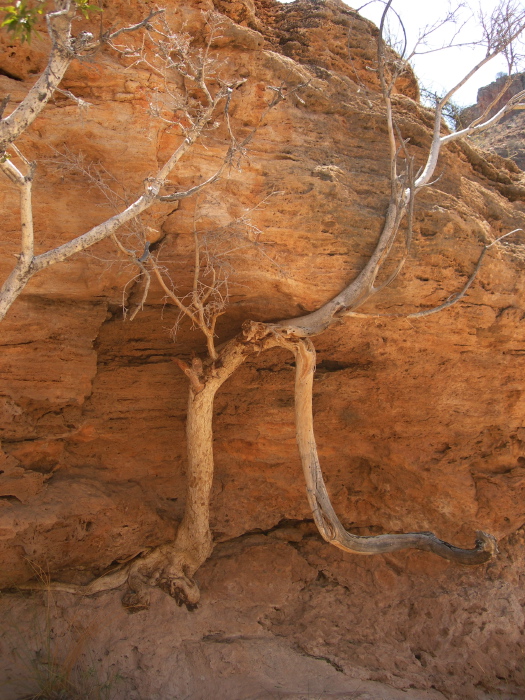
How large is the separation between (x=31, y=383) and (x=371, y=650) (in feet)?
9.92

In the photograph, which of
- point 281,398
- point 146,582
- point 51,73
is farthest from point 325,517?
point 51,73

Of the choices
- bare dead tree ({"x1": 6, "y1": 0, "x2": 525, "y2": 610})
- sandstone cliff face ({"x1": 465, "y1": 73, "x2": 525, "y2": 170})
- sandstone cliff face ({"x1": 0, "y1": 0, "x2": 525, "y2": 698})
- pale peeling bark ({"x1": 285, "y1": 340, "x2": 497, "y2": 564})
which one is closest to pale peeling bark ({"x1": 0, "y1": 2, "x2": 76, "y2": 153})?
sandstone cliff face ({"x1": 0, "y1": 0, "x2": 525, "y2": 698})

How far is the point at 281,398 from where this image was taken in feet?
15.4

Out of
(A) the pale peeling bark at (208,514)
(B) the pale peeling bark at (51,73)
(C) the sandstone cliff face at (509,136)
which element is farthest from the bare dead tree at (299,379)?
(C) the sandstone cliff face at (509,136)

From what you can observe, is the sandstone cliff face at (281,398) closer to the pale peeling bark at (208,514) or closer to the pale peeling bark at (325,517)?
the pale peeling bark at (208,514)

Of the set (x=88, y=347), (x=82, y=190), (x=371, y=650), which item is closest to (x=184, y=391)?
(x=88, y=347)

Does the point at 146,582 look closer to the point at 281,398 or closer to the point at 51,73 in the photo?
the point at 281,398

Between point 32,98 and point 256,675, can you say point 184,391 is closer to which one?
point 256,675

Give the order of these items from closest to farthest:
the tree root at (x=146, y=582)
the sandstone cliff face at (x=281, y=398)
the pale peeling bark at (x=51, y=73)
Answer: the pale peeling bark at (x=51, y=73) < the sandstone cliff face at (x=281, y=398) < the tree root at (x=146, y=582)

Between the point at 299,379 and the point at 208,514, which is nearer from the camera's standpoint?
the point at 299,379

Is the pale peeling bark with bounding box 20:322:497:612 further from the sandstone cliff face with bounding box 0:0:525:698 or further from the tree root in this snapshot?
the sandstone cliff face with bounding box 0:0:525:698

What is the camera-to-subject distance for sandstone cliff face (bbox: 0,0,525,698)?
12.4 feet

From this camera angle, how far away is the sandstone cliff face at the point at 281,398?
3785 mm

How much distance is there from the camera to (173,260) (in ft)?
12.8
